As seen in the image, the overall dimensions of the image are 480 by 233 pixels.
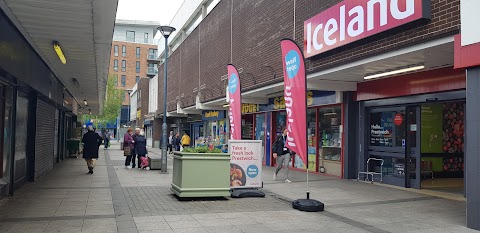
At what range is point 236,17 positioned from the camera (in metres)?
18.9

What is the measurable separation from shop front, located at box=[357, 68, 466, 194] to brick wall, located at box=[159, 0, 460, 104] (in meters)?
2.02

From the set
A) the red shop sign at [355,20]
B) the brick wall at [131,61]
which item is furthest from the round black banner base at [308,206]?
the brick wall at [131,61]

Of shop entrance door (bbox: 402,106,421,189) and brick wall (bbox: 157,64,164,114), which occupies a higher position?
brick wall (bbox: 157,64,164,114)

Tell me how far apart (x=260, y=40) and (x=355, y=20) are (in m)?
6.85

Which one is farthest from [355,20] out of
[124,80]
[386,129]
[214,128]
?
[124,80]

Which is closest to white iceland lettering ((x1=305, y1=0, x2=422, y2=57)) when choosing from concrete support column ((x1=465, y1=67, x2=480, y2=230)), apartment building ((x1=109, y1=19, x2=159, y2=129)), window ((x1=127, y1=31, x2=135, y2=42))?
concrete support column ((x1=465, y1=67, x2=480, y2=230))

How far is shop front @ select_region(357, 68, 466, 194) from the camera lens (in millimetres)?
10227

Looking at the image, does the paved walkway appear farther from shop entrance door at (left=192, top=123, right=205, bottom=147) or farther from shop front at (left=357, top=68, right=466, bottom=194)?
shop entrance door at (left=192, top=123, right=205, bottom=147)

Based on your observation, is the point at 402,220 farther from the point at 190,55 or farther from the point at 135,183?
the point at 190,55

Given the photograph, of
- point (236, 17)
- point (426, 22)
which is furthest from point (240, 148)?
point (236, 17)

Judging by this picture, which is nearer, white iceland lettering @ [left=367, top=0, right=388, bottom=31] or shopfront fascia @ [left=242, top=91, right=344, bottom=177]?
white iceland lettering @ [left=367, top=0, right=388, bottom=31]

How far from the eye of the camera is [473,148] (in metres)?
6.54

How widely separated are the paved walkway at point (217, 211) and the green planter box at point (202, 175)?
0.23m

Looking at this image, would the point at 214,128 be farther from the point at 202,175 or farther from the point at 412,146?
the point at 202,175
